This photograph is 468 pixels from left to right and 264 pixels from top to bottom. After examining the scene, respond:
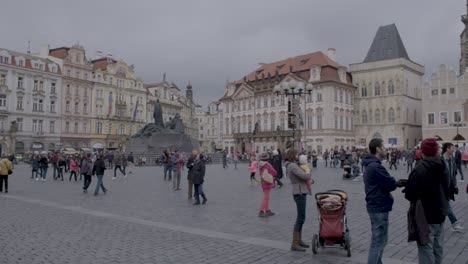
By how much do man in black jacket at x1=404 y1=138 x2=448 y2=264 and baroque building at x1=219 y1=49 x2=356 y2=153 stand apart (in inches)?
1959

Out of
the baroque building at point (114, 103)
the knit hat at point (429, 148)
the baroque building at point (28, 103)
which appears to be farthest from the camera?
the baroque building at point (114, 103)

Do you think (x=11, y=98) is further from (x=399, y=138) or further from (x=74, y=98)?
(x=399, y=138)

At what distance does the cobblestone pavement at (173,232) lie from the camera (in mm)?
6277

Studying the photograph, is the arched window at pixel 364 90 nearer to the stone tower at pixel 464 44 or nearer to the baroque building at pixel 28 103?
the stone tower at pixel 464 44

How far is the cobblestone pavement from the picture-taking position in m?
6.28

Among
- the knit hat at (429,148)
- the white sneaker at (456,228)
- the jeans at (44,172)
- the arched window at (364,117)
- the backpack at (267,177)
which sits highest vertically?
the arched window at (364,117)

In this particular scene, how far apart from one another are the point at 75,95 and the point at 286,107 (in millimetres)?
35157

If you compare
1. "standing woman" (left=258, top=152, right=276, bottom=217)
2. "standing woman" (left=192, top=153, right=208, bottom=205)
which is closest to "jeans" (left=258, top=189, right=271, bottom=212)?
"standing woman" (left=258, top=152, right=276, bottom=217)

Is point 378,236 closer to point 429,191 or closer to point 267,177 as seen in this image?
point 429,191

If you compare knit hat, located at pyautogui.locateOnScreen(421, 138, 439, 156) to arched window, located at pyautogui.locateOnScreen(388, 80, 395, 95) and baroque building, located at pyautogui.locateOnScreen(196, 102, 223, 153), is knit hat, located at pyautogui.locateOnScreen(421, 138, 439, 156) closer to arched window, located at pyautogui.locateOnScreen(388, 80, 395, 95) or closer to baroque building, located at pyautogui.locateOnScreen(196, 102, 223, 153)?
arched window, located at pyautogui.locateOnScreen(388, 80, 395, 95)

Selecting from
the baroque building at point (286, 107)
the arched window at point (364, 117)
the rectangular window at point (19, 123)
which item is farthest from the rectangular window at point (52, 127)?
the arched window at point (364, 117)

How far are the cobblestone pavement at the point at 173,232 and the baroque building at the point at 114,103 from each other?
193 feet

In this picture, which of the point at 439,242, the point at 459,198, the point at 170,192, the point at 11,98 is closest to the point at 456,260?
the point at 439,242

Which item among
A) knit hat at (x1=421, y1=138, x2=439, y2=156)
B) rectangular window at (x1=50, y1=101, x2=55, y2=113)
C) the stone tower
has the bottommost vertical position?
knit hat at (x1=421, y1=138, x2=439, y2=156)
